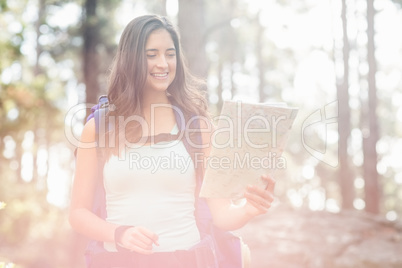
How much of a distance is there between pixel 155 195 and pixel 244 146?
45 centimetres

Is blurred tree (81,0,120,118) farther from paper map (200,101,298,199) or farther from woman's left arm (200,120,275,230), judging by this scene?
paper map (200,101,298,199)

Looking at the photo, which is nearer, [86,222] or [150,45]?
[86,222]

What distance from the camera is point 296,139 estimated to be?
29281mm

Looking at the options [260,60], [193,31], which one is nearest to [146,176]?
[193,31]

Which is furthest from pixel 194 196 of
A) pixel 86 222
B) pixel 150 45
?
pixel 150 45

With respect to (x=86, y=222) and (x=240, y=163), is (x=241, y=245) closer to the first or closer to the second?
(x=240, y=163)

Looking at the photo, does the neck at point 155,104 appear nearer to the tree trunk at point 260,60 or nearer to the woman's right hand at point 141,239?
the woman's right hand at point 141,239

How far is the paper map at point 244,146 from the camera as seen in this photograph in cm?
197

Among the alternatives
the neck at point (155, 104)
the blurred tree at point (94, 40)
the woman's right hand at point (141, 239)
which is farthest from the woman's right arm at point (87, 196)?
the blurred tree at point (94, 40)

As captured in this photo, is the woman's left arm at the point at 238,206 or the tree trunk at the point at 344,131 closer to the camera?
the woman's left arm at the point at 238,206

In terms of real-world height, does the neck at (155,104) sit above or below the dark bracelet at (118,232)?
above

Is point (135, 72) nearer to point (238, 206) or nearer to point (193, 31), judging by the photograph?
point (238, 206)

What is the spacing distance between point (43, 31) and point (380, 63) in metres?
15.1

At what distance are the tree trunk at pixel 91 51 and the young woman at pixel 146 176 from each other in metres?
7.96
